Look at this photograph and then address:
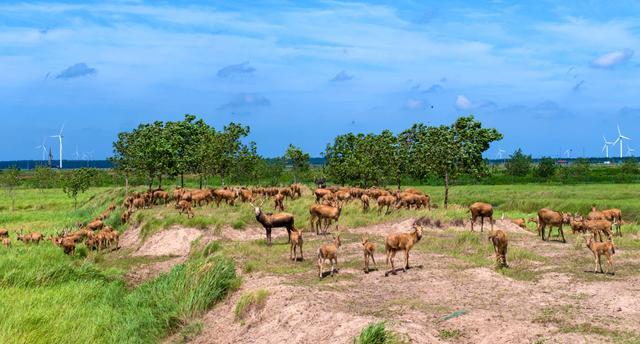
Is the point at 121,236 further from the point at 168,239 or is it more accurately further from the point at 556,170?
the point at 556,170

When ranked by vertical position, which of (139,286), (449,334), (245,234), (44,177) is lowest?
(139,286)

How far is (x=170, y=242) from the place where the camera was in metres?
28.2

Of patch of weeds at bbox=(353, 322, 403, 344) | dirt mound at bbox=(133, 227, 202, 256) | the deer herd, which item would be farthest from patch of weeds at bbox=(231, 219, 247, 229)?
patch of weeds at bbox=(353, 322, 403, 344)

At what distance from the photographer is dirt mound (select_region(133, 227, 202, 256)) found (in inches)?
1081

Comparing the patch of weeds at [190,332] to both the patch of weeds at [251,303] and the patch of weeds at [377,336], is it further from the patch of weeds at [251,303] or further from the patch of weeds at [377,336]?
the patch of weeds at [377,336]

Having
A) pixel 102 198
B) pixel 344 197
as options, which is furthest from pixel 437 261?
pixel 102 198

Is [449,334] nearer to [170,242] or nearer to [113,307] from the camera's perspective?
[113,307]

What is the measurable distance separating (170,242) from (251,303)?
13588 mm

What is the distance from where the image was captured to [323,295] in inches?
597

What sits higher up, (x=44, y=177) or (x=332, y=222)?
(x=44, y=177)

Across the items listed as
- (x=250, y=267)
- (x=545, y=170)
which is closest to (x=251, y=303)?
(x=250, y=267)

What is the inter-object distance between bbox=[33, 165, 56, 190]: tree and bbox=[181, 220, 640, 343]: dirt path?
3715 inches

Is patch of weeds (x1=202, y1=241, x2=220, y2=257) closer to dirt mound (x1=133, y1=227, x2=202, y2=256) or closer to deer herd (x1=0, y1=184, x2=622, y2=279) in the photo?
deer herd (x1=0, y1=184, x2=622, y2=279)

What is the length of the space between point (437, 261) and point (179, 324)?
8.37 meters
